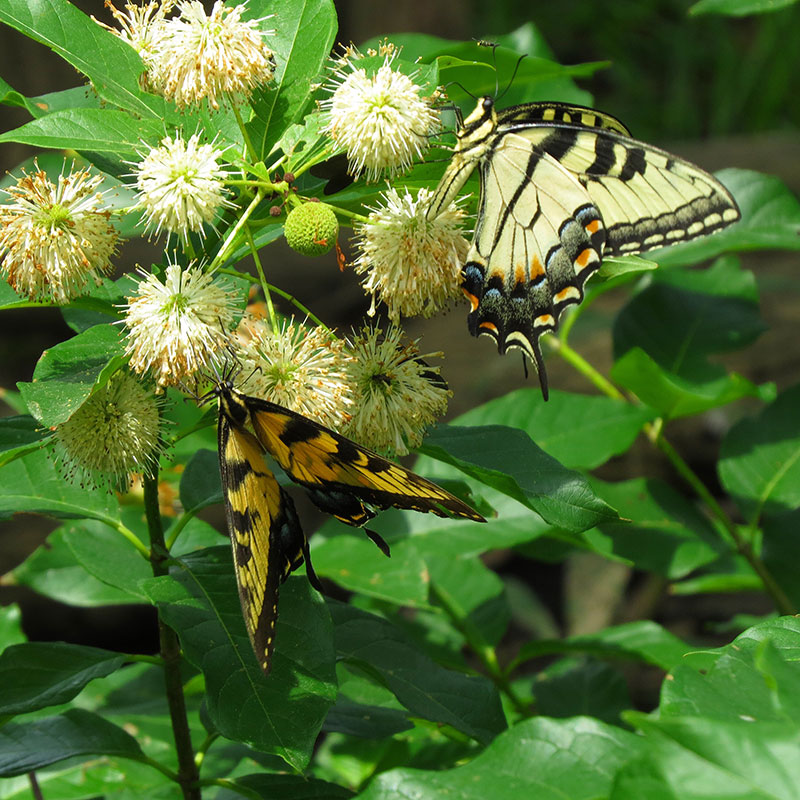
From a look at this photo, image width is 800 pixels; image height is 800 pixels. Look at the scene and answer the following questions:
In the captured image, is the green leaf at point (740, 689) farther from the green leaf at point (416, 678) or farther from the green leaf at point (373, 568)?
the green leaf at point (373, 568)

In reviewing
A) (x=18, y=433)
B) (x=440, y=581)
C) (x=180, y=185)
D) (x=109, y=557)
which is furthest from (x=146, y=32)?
(x=440, y=581)

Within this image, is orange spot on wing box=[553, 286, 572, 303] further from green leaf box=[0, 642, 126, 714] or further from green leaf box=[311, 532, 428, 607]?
green leaf box=[0, 642, 126, 714]

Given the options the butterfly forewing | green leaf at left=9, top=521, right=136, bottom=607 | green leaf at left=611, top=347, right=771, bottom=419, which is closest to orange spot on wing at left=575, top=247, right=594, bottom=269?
green leaf at left=611, top=347, right=771, bottom=419

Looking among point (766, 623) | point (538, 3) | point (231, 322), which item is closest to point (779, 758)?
point (766, 623)

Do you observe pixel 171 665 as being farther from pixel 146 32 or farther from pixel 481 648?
pixel 146 32

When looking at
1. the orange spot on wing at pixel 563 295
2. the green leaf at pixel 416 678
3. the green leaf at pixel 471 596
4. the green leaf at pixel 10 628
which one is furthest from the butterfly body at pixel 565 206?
the green leaf at pixel 10 628

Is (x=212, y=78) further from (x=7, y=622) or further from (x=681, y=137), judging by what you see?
(x=681, y=137)
